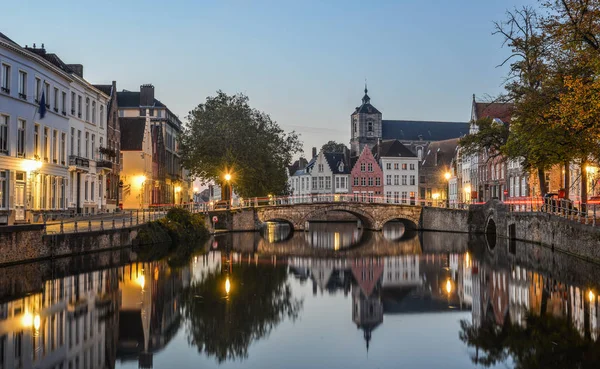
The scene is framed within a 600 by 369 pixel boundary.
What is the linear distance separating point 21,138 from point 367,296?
1813cm

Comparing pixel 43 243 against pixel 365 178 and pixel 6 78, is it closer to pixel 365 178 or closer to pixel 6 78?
pixel 6 78

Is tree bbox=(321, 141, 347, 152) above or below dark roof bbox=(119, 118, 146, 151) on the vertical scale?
above

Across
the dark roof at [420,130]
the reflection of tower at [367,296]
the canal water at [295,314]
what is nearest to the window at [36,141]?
the canal water at [295,314]

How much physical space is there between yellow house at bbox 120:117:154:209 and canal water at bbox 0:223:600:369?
83.5 ft

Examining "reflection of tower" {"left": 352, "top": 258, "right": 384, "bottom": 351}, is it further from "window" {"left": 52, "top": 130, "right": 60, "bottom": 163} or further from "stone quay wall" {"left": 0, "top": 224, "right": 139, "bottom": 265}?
"window" {"left": 52, "top": 130, "right": 60, "bottom": 163}

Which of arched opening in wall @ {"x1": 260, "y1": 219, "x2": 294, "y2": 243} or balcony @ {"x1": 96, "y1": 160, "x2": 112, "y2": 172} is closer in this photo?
balcony @ {"x1": 96, "y1": 160, "x2": 112, "y2": 172}

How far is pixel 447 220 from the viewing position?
2154 inches

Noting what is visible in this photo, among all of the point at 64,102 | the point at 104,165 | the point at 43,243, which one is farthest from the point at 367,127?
the point at 43,243

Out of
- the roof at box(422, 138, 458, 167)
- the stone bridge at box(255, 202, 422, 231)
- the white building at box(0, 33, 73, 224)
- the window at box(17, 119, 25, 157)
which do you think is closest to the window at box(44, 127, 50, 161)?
the white building at box(0, 33, 73, 224)

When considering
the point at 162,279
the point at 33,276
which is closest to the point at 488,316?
the point at 162,279

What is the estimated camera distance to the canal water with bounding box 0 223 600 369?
497 inches

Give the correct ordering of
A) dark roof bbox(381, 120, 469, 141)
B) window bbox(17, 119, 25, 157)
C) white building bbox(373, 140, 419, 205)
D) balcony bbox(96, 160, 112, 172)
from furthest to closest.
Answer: dark roof bbox(381, 120, 469, 141) < white building bbox(373, 140, 419, 205) < balcony bbox(96, 160, 112, 172) < window bbox(17, 119, 25, 157)

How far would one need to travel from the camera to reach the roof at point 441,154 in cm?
9219

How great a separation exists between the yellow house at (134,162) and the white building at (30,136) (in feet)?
54.5
